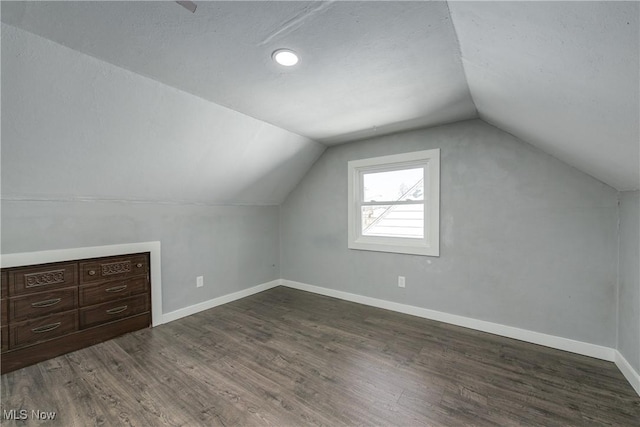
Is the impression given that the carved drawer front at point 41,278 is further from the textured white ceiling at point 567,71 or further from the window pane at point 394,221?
the textured white ceiling at point 567,71

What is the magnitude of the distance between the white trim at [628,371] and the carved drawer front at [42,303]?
443 cm

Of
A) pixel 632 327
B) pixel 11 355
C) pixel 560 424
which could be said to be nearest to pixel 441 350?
pixel 560 424

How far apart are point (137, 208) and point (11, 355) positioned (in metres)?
1.45

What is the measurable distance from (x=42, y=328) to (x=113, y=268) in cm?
64

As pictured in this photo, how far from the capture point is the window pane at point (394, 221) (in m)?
3.15

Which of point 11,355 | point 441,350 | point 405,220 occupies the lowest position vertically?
point 441,350

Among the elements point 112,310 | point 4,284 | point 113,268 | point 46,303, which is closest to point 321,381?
point 112,310

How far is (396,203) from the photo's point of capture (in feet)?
10.8

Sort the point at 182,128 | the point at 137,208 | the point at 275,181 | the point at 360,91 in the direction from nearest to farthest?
the point at 360,91 → the point at 182,128 → the point at 137,208 → the point at 275,181

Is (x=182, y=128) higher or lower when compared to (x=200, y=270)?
higher

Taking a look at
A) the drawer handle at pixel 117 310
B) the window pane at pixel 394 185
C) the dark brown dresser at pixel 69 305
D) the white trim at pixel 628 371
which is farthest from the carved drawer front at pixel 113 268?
the white trim at pixel 628 371

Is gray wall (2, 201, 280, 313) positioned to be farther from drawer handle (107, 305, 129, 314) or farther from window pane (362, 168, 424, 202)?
window pane (362, 168, 424, 202)

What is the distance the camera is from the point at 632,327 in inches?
74.9

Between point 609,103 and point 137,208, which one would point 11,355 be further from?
point 609,103
